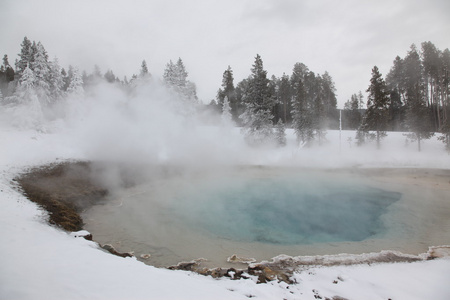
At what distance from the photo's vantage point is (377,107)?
3409cm

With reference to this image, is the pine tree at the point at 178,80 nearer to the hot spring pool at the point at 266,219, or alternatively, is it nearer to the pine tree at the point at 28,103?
the pine tree at the point at 28,103

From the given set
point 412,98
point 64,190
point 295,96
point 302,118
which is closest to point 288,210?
point 64,190

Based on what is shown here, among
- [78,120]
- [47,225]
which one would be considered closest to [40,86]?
[78,120]

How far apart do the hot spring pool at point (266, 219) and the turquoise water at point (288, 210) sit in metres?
0.06

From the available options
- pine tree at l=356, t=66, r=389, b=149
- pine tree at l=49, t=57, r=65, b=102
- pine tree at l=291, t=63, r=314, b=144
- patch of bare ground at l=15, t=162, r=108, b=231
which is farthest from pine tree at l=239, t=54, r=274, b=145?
pine tree at l=49, t=57, r=65, b=102

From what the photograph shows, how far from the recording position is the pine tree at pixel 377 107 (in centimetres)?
3375

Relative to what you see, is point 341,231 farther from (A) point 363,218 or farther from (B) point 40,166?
(B) point 40,166

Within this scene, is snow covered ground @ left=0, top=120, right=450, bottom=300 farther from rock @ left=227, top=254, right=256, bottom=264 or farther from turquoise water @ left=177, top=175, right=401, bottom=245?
turquoise water @ left=177, top=175, right=401, bottom=245

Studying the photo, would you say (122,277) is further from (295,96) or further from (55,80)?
(55,80)

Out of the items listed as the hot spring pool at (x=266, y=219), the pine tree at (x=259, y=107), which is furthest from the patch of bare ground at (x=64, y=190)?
the pine tree at (x=259, y=107)

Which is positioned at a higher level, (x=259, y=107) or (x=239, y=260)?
(x=259, y=107)

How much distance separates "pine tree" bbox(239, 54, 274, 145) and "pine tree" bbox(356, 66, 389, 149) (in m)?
14.3

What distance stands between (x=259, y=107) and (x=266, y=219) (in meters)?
23.8

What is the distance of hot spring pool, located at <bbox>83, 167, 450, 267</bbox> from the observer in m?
10.3
